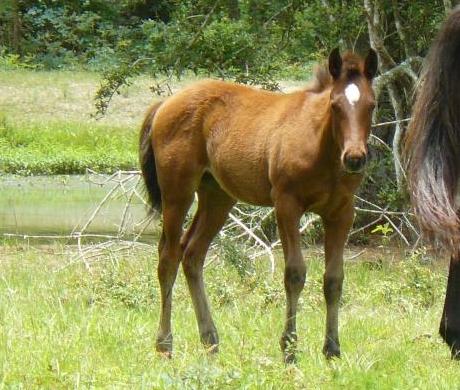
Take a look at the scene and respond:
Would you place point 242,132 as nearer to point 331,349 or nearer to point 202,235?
point 202,235

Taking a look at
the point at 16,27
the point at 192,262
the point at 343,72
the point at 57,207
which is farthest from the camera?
the point at 16,27

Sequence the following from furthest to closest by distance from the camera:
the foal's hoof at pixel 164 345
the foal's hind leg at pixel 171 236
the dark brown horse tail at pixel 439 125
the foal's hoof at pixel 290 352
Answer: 1. the foal's hind leg at pixel 171 236
2. the foal's hoof at pixel 164 345
3. the foal's hoof at pixel 290 352
4. the dark brown horse tail at pixel 439 125

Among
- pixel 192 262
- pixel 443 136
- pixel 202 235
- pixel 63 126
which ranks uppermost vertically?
pixel 443 136

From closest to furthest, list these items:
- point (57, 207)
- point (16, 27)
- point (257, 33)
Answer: point (257, 33) → point (57, 207) → point (16, 27)

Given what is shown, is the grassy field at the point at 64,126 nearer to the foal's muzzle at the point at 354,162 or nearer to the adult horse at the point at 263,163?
the adult horse at the point at 263,163

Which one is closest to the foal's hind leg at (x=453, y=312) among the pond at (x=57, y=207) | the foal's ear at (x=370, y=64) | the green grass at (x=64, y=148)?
the foal's ear at (x=370, y=64)

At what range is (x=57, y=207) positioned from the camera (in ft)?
56.2

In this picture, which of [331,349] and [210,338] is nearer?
[331,349]

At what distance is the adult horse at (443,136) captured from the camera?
18.4ft

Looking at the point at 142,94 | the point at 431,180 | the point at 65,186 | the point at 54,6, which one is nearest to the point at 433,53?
the point at 431,180

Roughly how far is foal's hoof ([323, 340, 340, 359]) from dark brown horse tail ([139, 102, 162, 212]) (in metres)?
1.57

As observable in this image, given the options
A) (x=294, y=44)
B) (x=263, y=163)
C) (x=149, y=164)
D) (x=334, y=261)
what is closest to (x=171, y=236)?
(x=149, y=164)

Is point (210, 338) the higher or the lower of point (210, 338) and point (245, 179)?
the lower

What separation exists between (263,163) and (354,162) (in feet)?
2.95
